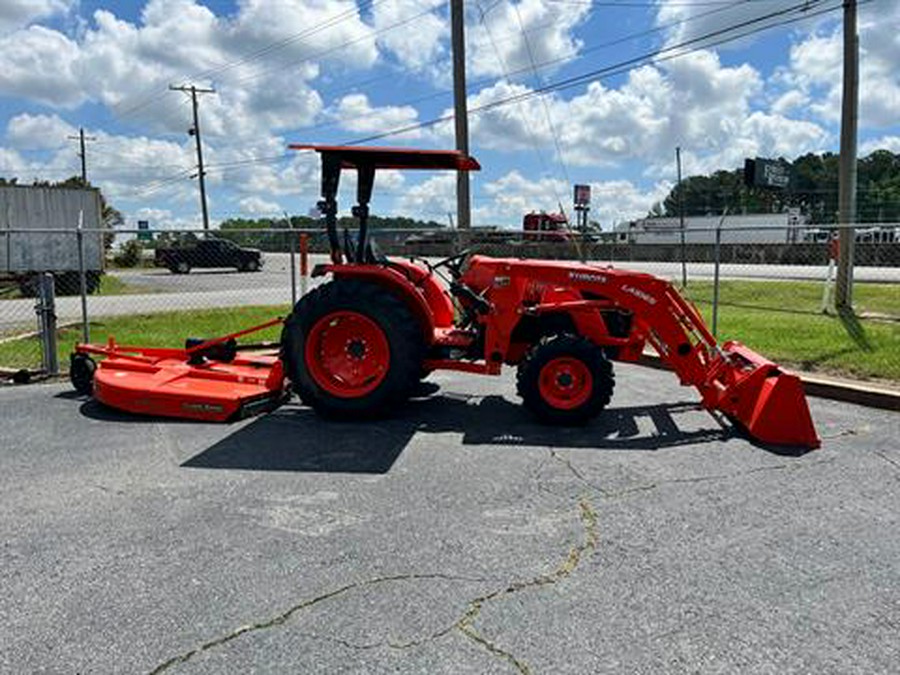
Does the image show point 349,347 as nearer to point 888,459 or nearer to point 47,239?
point 888,459

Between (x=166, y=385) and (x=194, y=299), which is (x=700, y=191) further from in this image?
(x=166, y=385)

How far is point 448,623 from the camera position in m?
3.02

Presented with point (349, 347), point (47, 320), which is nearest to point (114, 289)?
point (47, 320)

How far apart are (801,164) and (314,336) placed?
107209 millimetres

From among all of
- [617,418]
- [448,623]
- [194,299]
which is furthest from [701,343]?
[194,299]

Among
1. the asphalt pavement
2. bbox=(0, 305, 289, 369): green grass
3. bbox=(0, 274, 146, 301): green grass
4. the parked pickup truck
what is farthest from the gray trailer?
the asphalt pavement

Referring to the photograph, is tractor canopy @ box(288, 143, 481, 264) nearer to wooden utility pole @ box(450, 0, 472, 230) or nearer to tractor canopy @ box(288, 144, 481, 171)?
tractor canopy @ box(288, 144, 481, 171)

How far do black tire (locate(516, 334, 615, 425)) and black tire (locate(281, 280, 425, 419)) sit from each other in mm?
945

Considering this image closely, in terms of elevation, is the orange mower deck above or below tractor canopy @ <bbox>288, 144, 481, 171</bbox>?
below

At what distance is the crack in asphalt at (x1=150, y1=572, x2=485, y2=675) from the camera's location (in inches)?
109

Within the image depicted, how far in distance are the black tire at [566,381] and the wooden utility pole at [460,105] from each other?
10576mm

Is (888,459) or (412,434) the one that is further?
(412,434)

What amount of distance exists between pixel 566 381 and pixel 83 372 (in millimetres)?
4670

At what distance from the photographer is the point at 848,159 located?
12906mm
